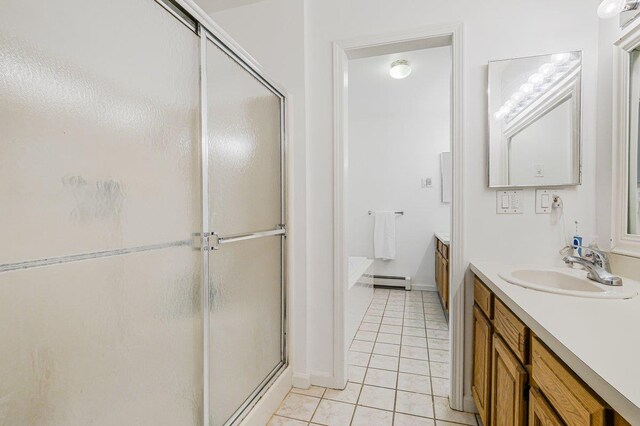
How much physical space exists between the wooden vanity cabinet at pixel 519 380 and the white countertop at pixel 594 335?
5 cm

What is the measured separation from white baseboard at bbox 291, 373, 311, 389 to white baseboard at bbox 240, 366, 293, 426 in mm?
39

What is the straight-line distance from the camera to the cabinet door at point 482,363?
139 centimetres

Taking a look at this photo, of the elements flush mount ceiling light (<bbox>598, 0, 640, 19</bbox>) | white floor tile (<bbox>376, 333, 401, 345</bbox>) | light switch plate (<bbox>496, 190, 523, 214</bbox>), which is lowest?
white floor tile (<bbox>376, 333, 401, 345</bbox>)

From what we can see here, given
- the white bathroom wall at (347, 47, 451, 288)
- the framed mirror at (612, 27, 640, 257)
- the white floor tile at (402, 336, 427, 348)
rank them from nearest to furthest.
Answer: the framed mirror at (612, 27, 640, 257) → the white floor tile at (402, 336, 427, 348) → the white bathroom wall at (347, 47, 451, 288)

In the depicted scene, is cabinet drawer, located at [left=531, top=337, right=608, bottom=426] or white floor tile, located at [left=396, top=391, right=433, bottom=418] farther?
Result: white floor tile, located at [left=396, top=391, right=433, bottom=418]

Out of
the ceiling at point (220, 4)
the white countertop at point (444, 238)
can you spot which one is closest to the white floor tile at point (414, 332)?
the white countertop at point (444, 238)

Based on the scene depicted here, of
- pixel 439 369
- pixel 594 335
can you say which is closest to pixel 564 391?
pixel 594 335

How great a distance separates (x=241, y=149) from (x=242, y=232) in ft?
1.33

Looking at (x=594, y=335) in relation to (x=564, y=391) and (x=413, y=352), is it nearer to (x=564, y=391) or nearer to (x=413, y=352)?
(x=564, y=391)

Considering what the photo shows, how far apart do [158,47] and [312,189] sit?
3.82 ft

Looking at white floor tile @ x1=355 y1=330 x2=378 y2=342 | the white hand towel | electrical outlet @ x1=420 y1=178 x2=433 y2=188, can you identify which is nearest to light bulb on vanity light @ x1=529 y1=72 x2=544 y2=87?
white floor tile @ x1=355 y1=330 x2=378 y2=342

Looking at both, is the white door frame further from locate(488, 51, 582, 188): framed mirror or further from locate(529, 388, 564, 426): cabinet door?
locate(529, 388, 564, 426): cabinet door

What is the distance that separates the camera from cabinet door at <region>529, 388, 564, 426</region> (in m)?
0.81

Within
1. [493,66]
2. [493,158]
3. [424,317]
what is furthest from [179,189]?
[424,317]
